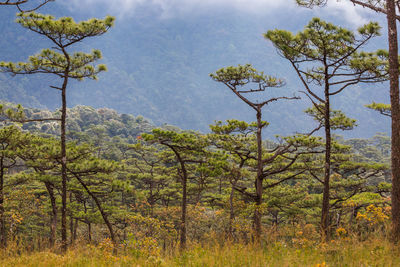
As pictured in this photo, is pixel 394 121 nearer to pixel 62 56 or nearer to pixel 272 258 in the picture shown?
pixel 272 258

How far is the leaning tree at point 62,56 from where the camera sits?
9328 mm

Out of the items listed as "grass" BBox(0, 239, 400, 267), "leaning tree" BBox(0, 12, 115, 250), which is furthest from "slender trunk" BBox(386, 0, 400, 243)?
"leaning tree" BBox(0, 12, 115, 250)

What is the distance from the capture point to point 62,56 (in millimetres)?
11008

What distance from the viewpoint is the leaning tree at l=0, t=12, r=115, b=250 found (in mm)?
9328

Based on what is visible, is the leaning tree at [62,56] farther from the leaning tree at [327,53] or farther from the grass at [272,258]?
the grass at [272,258]

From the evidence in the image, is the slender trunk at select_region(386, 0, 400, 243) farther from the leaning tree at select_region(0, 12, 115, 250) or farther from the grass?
the leaning tree at select_region(0, 12, 115, 250)

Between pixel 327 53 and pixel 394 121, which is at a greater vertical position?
pixel 327 53

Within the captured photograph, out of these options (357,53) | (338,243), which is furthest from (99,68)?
(338,243)

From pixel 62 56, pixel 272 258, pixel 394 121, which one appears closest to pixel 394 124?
pixel 394 121

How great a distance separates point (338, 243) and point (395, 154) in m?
2.33

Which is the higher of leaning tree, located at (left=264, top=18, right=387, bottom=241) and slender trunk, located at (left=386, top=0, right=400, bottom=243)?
leaning tree, located at (left=264, top=18, right=387, bottom=241)

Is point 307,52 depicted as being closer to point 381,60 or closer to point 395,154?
point 381,60

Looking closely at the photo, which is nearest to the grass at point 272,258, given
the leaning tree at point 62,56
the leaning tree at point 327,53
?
the leaning tree at point 327,53

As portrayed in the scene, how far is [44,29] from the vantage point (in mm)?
9477
